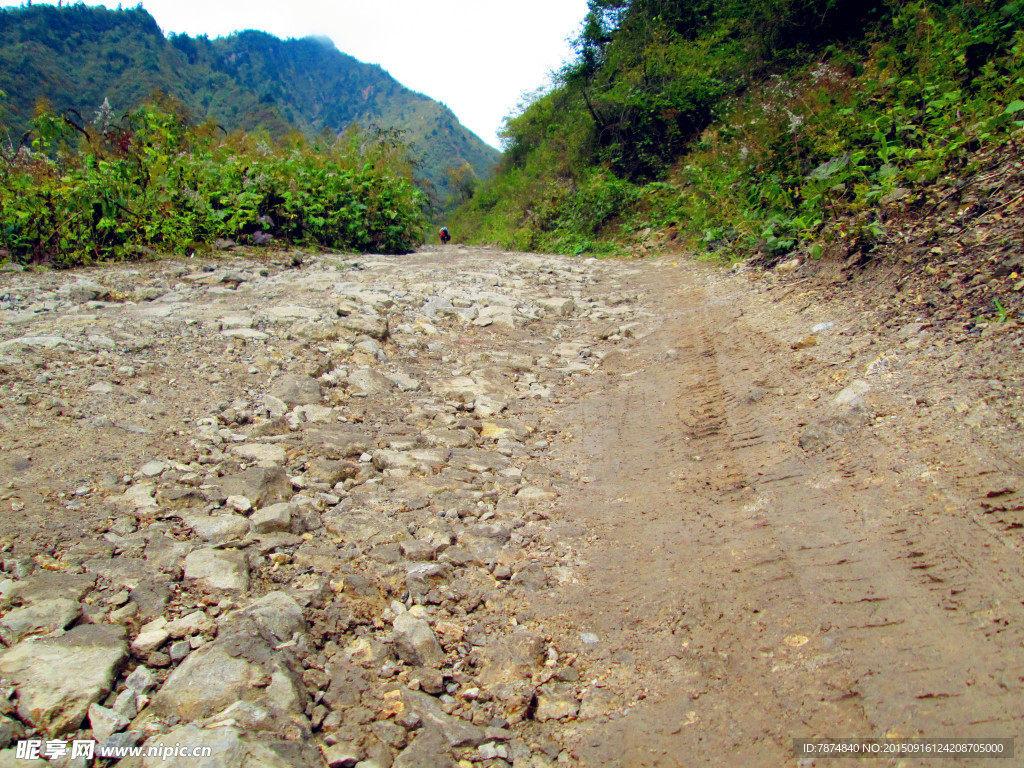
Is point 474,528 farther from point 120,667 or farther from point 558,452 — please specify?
point 120,667

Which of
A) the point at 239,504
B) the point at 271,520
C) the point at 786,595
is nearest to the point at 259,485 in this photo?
the point at 239,504

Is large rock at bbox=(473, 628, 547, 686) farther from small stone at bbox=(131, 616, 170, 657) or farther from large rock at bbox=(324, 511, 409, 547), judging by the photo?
small stone at bbox=(131, 616, 170, 657)

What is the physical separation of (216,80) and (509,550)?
57778 millimetres

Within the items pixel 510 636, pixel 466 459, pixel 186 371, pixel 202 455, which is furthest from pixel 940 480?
pixel 186 371

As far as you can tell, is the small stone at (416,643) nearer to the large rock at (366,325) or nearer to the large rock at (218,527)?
the large rock at (218,527)

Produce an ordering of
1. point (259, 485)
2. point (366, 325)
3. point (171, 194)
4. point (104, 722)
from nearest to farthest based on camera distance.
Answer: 1. point (104, 722)
2. point (259, 485)
3. point (366, 325)
4. point (171, 194)

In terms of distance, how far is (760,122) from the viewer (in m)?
7.45

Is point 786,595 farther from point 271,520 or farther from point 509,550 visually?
point 271,520

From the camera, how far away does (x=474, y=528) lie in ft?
7.29

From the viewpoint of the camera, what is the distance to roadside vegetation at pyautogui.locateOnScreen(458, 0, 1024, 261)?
4.23 m

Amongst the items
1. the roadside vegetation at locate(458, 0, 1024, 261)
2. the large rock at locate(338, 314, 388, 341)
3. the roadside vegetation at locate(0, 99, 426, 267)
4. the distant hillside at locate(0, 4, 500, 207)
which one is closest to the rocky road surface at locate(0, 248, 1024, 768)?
the large rock at locate(338, 314, 388, 341)

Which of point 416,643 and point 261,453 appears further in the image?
point 261,453

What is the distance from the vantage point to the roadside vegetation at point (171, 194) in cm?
554

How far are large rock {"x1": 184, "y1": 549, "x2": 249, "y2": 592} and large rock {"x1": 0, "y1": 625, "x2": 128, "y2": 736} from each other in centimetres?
26
